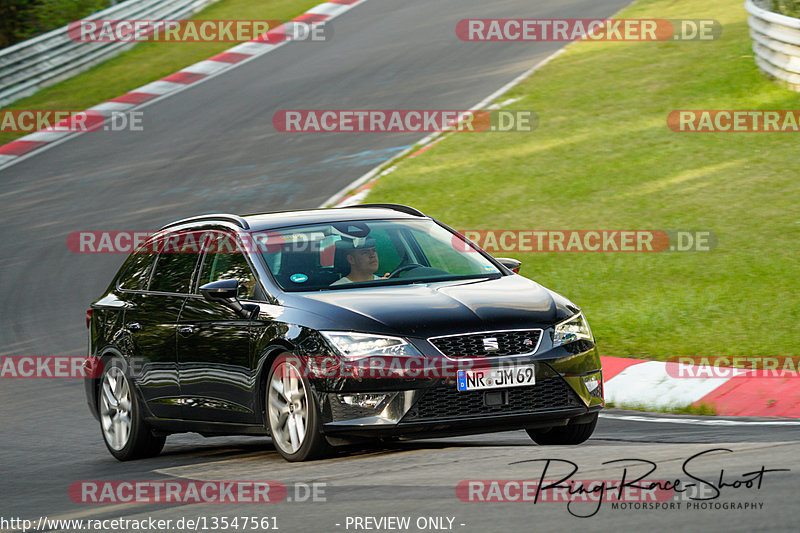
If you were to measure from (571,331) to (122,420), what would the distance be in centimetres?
355

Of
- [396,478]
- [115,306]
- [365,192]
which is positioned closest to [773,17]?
[365,192]

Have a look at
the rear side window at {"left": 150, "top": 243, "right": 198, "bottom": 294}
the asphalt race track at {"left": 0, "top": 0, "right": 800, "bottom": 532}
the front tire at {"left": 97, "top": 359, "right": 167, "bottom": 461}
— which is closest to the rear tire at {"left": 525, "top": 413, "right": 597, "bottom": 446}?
the asphalt race track at {"left": 0, "top": 0, "right": 800, "bottom": 532}

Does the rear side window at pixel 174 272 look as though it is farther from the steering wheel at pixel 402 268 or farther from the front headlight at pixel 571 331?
the front headlight at pixel 571 331

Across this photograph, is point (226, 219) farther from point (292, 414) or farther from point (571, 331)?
point (571, 331)

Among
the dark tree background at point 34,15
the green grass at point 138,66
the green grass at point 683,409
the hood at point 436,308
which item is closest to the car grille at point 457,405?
the hood at point 436,308

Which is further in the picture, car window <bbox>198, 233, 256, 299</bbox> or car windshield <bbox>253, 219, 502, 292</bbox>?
car window <bbox>198, 233, 256, 299</bbox>

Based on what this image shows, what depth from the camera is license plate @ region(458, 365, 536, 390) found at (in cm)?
732

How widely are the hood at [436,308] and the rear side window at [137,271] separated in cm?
209

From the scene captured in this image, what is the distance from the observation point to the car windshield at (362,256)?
8305 millimetres

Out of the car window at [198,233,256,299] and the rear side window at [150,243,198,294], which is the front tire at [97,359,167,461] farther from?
the car window at [198,233,256,299]

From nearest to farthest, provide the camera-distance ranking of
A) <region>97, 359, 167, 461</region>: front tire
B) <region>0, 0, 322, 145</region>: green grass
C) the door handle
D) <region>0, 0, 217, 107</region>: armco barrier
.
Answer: the door handle < <region>97, 359, 167, 461</region>: front tire < <region>0, 0, 322, 145</region>: green grass < <region>0, 0, 217, 107</region>: armco barrier

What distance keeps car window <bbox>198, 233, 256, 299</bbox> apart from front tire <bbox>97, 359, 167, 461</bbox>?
44.1 inches

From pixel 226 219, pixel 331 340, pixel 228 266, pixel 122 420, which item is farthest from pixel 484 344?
pixel 122 420

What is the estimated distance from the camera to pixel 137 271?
9.83 meters
